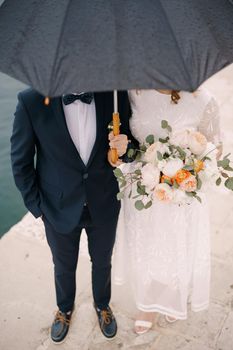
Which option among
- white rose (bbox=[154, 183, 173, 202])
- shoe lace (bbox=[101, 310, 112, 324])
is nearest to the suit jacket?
white rose (bbox=[154, 183, 173, 202])

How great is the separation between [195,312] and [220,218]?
3.60 ft

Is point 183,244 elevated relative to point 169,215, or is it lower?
lower

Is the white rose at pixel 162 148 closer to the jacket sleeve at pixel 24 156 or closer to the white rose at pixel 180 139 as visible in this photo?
the white rose at pixel 180 139

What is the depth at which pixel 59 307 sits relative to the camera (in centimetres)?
314

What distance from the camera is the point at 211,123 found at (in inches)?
99.0

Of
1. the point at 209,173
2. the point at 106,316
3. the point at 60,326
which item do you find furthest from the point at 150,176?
the point at 60,326

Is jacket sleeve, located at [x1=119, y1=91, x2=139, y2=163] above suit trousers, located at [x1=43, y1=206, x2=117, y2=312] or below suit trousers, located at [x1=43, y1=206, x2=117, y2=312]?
above

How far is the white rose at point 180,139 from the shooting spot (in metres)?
2.31

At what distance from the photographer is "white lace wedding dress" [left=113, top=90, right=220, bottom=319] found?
2.47 metres

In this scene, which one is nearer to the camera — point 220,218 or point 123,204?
point 123,204

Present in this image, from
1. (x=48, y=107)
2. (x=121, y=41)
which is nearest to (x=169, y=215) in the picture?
(x=48, y=107)

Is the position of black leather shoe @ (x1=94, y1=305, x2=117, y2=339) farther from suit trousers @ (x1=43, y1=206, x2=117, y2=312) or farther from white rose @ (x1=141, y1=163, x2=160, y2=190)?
white rose @ (x1=141, y1=163, x2=160, y2=190)

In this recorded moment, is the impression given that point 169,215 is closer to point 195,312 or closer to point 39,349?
point 195,312

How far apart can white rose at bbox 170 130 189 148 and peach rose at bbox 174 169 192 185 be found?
0.15 metres
